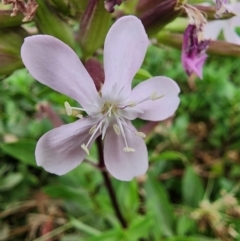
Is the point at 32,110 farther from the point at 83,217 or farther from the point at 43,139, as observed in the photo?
the point at 43,139

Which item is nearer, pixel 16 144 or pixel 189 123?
pixel 16 144

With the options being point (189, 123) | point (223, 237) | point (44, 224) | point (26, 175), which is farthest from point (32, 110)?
point (223, 237)

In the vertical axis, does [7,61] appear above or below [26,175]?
above

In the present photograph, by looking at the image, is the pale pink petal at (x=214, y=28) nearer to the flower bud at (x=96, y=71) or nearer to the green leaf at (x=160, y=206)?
the flower bud at (x=96, y=71)

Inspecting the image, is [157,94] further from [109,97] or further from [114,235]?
[114,235]

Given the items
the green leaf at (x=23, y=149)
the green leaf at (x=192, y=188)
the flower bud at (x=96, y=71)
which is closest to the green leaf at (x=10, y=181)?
the green leaf at (x=23, y=149)
